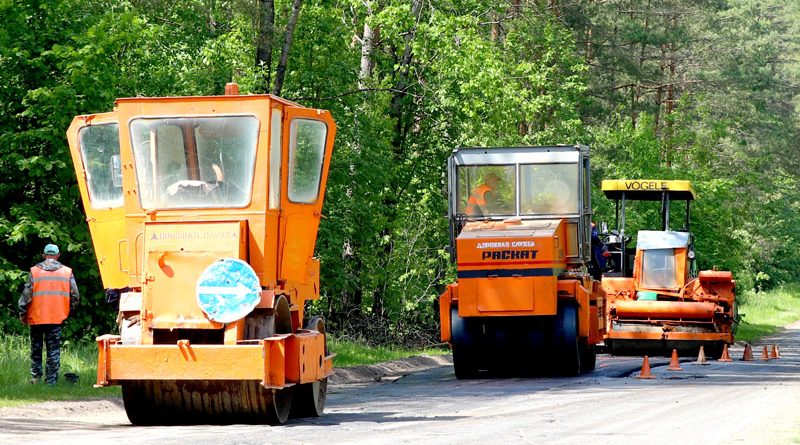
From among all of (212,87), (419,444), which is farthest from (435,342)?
(419,444)

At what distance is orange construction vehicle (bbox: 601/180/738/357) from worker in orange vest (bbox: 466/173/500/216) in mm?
7009

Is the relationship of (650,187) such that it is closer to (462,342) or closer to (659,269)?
(659,269)

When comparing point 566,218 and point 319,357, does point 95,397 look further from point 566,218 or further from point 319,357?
point 566,218

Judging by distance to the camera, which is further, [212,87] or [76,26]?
[212,87]

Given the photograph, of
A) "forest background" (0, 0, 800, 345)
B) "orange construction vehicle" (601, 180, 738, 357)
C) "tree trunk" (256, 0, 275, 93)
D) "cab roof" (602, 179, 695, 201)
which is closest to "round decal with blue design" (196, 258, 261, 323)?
"forest background" (0, 0, 800, 345)

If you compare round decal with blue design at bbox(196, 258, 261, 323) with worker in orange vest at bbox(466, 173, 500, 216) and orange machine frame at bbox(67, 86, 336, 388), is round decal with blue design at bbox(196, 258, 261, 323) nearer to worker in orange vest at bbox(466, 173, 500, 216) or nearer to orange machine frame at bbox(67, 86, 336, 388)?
orange machine frame at bbox(67, 86, 336, 388)

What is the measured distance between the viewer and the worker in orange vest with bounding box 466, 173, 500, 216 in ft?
68.0

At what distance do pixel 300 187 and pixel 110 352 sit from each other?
8.37ft

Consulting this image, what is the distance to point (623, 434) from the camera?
11.4 meters

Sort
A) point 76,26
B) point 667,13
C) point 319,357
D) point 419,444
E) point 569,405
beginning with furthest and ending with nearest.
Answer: point 667,13 → point 76,26 → point 569,405 → point 319,357 → point 419,444

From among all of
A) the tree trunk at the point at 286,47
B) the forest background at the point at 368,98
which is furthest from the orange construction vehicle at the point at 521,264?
the tree trunk at the point at 286,47

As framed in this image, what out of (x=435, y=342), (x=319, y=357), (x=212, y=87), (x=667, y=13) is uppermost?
(x=667, y=13)

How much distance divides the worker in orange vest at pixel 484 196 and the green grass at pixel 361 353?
327 cm

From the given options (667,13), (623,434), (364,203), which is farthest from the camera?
(667,13)
